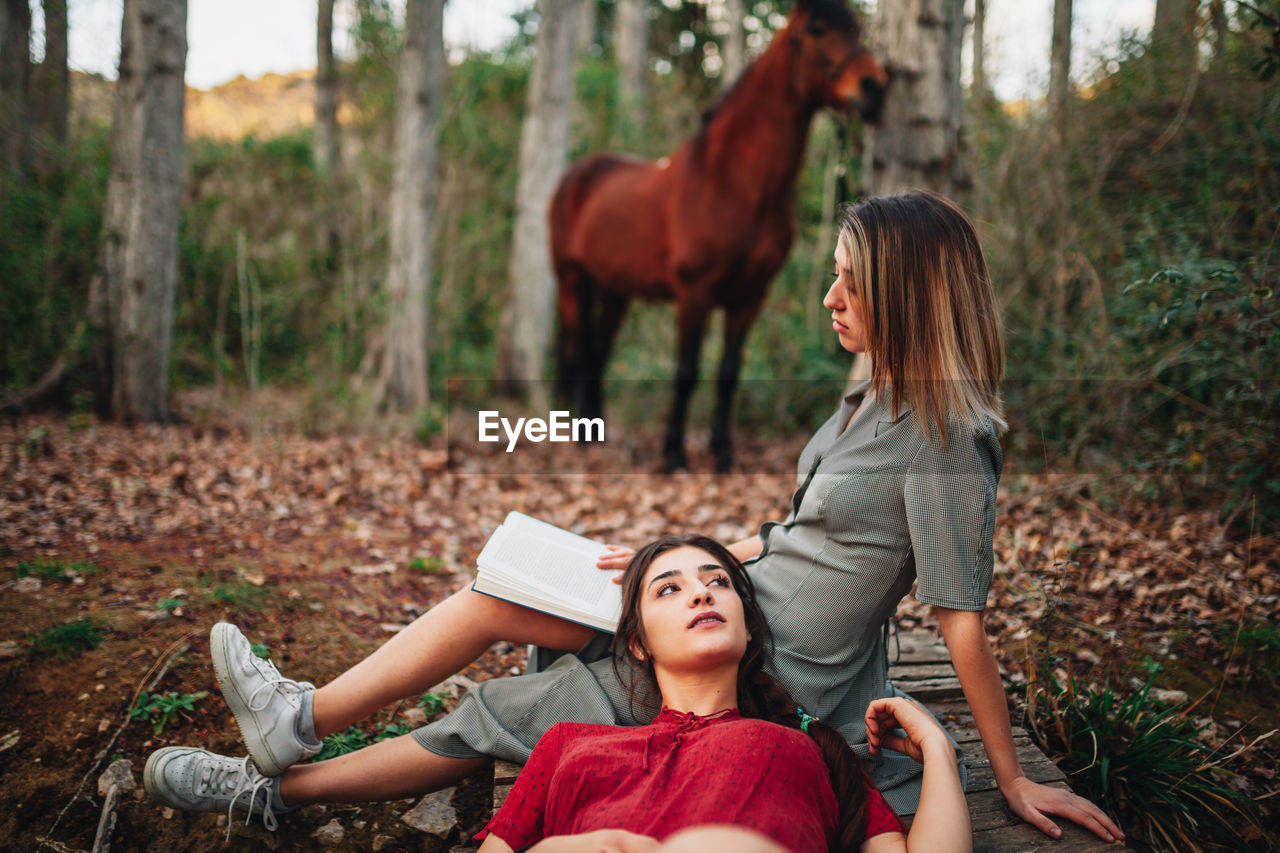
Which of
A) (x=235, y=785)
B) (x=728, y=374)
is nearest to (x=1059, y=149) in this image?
(x=728, y=374)

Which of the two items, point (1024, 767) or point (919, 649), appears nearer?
point (1024, 767)

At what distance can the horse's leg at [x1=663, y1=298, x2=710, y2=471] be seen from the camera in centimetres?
545

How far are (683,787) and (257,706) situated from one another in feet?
3.44

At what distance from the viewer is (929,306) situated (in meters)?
1.77

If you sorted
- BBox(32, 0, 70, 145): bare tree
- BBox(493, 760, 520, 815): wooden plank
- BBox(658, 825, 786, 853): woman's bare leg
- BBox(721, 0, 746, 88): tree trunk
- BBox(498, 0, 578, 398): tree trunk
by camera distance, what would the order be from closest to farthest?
BBox(658, 825, 786, 853): woman's bare leg < BBox(493, 760, 520, 815): wooden plank < BBox(32, 0, 70, 145): bare tree < BBox(498, 0, 578, 398): tree trunk < BBox(721, 0, 746, 88): tree trunk

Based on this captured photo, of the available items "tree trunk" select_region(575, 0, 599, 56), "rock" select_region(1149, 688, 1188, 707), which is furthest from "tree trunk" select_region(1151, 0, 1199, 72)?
"tree trunk" select_region(575, 0, 599, 56)

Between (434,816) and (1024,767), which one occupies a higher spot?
(1024,767)

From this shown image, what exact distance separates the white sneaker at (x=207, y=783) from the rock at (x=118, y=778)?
362 millimetres

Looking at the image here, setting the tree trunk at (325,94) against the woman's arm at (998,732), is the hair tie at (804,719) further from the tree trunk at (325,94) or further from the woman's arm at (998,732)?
the tree trunk at (325,94)

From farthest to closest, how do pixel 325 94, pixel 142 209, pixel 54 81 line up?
1. pixel 325 94
2. pixel 54 81
3. pixel 142 209

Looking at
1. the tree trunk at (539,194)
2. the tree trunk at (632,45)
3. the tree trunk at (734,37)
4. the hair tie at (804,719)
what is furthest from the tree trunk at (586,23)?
the hair tie at (804,719)

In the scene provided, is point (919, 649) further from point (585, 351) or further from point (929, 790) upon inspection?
point (585, 351)

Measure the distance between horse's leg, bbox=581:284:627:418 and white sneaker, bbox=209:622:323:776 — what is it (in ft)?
17.3

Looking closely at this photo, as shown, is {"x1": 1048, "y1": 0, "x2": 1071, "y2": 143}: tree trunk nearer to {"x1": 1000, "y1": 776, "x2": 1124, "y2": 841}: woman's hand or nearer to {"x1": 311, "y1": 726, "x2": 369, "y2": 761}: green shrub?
{"x1": 1000, "y1": 776, "x2": 1124, "y2": 841}: woman's hand
